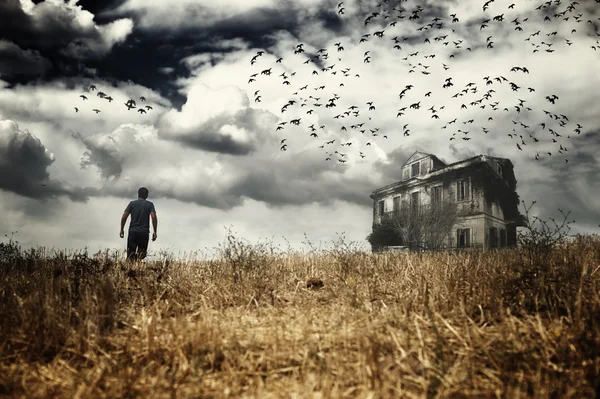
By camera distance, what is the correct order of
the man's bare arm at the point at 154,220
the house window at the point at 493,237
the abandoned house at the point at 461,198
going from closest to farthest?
the man's bare arm at the point at 154,220 < the abandoned house at the point at 461,198 < the house window at the point at 493,237

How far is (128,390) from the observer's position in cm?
237

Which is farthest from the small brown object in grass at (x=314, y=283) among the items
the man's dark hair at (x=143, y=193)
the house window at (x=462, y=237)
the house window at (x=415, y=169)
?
the house window at (x=415, y=169)

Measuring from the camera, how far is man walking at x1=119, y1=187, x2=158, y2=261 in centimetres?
893

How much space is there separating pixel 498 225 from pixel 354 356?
30892 millimetres

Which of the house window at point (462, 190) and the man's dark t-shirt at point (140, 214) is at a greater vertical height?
the house window at point (462, 190)

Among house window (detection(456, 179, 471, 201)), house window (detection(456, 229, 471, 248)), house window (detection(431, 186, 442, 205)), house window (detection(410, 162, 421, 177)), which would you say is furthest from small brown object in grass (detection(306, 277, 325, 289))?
house window (detection(410, 162, 421, 177))

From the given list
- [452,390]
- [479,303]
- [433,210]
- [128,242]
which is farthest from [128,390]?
[433,210]

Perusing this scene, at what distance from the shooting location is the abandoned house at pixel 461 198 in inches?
1033

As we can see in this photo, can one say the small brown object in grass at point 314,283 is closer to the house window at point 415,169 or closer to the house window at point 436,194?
the house window at point 436,194

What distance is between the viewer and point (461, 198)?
27.7 meters

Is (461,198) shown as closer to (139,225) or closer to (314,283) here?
(139,225)

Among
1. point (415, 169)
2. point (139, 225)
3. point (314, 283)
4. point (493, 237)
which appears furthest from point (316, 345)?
point (415, 169)

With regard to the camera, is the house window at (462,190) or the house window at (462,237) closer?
the house window at (462,237)

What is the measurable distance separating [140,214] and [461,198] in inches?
967
